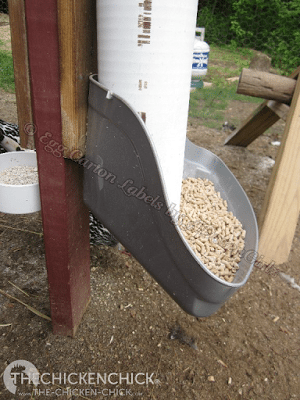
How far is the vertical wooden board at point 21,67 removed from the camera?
144 centimetres

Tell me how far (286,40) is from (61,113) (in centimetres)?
677

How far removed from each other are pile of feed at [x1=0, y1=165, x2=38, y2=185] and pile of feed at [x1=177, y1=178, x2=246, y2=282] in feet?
1.68

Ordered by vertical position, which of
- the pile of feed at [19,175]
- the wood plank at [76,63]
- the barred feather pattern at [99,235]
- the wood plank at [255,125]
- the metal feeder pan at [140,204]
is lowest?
the barred feather pattern at [99,235]

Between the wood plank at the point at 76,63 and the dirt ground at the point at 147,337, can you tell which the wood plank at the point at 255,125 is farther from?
the wood plank at the point at 76,63

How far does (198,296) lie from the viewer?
0.79m

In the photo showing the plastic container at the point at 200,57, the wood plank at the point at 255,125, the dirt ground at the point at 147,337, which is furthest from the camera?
the plastic container at the point at 200,57

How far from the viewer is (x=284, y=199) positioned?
71.7 inches

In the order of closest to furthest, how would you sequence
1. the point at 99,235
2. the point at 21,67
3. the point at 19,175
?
the point at 19,175
the point at 21,67
the point at 99,235

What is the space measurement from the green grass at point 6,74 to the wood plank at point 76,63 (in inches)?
123

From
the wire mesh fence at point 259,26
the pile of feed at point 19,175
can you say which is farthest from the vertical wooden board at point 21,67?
the wire mesh fence at point 259,26

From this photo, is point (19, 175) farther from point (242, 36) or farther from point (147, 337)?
point (242, 36)

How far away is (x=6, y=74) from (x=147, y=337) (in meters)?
3.59

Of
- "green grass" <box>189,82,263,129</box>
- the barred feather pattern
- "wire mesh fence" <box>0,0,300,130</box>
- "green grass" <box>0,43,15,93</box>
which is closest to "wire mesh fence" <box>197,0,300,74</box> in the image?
"wire mesh fence" <box>0,0,300,130</box>

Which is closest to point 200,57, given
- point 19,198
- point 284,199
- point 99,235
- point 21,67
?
point 284,199
